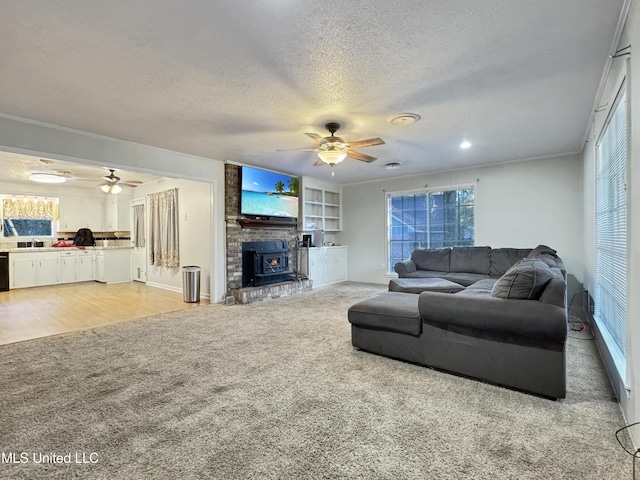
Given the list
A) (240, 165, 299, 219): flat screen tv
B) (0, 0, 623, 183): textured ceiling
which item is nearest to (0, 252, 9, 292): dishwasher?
(0, 0, 623, 183): textured ceiling

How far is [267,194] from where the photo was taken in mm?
6312

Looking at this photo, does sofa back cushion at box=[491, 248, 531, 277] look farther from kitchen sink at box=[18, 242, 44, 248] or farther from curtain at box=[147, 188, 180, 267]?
kitchen sink at box=[18, 242, 44, 248]

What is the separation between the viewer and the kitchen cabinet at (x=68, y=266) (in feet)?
26.2

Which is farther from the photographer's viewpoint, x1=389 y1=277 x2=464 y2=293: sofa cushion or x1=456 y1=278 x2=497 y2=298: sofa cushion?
x1=389 y1=277 x2=464 y2=293: sofa cushion

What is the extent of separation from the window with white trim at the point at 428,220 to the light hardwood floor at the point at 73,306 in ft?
14.5

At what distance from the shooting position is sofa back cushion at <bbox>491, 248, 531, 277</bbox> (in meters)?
5.25

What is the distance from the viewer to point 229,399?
2.31m

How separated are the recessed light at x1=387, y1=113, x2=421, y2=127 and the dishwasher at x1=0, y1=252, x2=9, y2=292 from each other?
28.5 feet

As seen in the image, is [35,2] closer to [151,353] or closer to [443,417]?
[151,353]

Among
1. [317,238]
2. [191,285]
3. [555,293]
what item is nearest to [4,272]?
[191,285]

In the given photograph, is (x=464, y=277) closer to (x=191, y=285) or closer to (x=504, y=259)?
(x=504, y=259)

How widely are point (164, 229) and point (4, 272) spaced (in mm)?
3658

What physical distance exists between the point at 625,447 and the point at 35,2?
418cm

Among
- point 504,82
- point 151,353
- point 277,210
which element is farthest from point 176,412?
point 277,210
